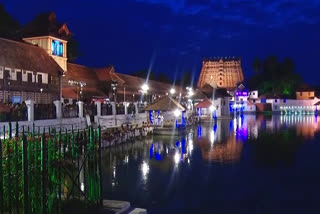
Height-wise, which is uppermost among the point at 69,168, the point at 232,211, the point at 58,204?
the point at 69,168

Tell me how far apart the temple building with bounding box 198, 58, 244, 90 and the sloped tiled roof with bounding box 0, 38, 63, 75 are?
6723cm

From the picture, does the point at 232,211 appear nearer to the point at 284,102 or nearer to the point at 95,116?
the point at 95,116

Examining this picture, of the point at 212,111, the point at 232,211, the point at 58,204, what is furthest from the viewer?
the point at 212,111

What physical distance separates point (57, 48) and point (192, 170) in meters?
25.3

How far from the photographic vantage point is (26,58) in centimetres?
2767

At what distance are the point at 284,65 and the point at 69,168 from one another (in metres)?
84.2

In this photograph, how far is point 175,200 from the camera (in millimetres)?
9125

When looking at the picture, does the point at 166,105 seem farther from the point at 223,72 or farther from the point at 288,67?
the point at 223,72

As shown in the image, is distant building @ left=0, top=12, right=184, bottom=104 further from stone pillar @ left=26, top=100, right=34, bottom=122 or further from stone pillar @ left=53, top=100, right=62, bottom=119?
stone pillar @ left=26, top=100, right=34, bottom=122

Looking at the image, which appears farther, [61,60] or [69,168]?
[61,60]

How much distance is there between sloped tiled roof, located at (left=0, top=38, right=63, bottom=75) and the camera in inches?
1010

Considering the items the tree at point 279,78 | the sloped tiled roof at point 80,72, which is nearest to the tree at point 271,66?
the tree at point 279,78

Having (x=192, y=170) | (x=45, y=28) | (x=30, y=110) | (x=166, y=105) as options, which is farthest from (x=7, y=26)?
(x=192, y=170)

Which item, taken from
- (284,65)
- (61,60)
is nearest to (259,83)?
(284,65)
